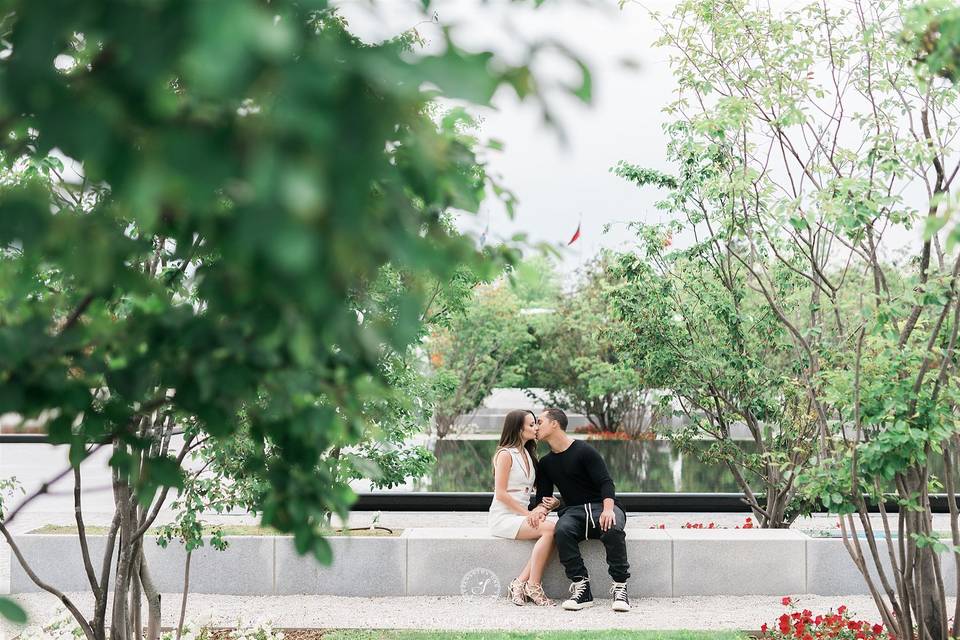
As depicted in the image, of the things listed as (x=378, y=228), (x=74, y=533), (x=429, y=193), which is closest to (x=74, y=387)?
(x=429, y=193)

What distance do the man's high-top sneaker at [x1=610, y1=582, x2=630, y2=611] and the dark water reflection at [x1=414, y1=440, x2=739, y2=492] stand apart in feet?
18.7

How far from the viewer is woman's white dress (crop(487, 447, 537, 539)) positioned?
641 centimetres

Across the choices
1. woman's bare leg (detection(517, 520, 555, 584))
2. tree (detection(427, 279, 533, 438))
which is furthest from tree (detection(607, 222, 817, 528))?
tree (detection(427, 279, 533, 438))

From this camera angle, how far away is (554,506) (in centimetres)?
654

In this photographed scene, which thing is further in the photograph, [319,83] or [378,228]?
[378,228]

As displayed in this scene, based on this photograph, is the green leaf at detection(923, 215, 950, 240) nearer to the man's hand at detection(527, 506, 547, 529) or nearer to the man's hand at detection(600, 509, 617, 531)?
the man's hand at detection(600, 509, 617, 531)

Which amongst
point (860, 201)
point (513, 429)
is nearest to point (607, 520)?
point (513, 429)

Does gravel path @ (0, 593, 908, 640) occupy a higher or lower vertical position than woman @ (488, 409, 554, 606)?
lower

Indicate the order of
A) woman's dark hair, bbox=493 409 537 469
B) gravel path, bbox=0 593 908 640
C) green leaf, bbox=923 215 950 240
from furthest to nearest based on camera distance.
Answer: woman's dark hair, bbox=493 409 537 469, gravel path, bbox=0 593 908 640, green leaf, bbox=923 215 950 240

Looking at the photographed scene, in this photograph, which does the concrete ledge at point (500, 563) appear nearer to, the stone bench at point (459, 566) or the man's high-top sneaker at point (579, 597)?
the stone bench at point (459, 566)

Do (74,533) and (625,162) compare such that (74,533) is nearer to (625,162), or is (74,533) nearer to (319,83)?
(625,162)

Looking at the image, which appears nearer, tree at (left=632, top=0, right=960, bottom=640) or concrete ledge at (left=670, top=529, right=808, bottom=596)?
tree at (left=632, top=0, right=960, bottom=640)

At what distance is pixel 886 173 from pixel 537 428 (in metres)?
3.10

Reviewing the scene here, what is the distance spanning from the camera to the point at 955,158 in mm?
4551
